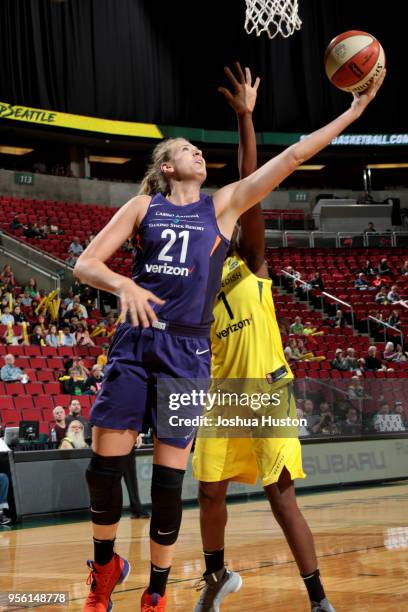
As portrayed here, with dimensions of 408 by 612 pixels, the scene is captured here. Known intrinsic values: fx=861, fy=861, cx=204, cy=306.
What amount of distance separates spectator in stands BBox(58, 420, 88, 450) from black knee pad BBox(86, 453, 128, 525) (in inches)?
299

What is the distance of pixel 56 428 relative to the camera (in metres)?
11.5

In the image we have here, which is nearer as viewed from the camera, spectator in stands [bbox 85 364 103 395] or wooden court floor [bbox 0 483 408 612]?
wooden court floor [bbox 0 483 408 612]

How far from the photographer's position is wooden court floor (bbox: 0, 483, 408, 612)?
482cm

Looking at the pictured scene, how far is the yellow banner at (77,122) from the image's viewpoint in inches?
1140

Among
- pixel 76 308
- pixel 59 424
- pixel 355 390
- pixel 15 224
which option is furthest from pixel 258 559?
pixel 15 224

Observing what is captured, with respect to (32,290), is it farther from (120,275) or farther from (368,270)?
(120,275)

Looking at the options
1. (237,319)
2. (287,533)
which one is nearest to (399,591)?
(287,533)

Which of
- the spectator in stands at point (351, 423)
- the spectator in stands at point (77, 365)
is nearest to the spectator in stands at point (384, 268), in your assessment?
the spectator in stands at point (351, 423)

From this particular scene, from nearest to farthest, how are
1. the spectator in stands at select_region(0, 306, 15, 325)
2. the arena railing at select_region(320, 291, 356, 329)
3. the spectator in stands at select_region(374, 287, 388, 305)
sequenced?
the spectator in stands at select_region(0, 306, 15, 325), the arena railing at select_region(320, 291, 356, 329), the spectator in stands at select_region(374, 287, 388, 305)

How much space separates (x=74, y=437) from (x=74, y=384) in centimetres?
320

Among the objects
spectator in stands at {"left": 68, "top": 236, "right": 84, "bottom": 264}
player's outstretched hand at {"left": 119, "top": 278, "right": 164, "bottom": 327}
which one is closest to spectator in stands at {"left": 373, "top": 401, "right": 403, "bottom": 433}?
spectator in stands at {"left": 68, "top": 236, "right": 84, "bottom": 264}

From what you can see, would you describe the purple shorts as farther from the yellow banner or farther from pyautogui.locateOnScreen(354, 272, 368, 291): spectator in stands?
the yellow banner

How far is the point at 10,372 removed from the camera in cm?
1457

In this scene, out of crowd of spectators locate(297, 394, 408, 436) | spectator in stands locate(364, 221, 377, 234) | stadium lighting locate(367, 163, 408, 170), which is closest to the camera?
crowd of spectators locate(297, 394, 408, 436)
